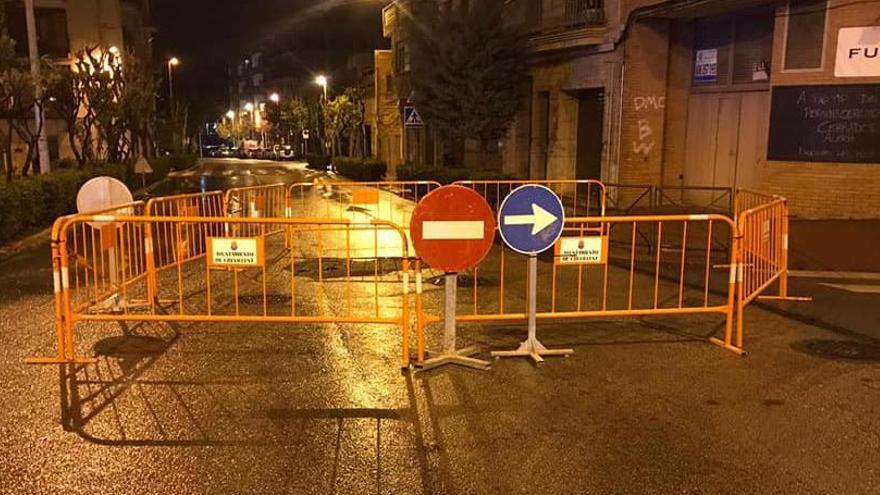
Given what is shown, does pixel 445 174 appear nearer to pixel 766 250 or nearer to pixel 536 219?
pixel 766 250

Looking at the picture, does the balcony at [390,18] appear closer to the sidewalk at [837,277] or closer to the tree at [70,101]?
the tree at [70,101]

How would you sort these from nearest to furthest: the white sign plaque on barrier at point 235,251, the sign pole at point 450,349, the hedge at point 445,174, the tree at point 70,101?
1. the sign pole at point 450,349
2. the white sign plaque on barrier at point 235,251
3. the hedge at point 445,174
4. the tree at point 70,101

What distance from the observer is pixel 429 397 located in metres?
6.07

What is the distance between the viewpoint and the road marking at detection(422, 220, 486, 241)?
6.45m

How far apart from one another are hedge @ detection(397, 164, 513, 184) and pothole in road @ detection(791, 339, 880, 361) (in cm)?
1239

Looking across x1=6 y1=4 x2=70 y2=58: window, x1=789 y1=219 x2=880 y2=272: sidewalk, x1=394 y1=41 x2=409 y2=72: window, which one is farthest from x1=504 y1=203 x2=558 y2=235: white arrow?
x1=6 y1=4 x2=70 y2=58: window

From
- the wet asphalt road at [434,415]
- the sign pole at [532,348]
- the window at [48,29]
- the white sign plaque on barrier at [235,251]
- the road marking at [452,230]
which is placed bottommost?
the wet asphalt road at [434,415]

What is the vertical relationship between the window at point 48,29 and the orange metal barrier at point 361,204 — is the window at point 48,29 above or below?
above

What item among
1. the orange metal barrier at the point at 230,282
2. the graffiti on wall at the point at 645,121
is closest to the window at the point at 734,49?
the graffiti on wall at the point at 645,121

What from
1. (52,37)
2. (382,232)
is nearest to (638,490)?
(382,232)

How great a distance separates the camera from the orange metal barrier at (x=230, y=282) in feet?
23.3

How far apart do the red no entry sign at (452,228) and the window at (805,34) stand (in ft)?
35.3

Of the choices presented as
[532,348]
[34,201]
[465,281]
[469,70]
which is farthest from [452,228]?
[469,70]

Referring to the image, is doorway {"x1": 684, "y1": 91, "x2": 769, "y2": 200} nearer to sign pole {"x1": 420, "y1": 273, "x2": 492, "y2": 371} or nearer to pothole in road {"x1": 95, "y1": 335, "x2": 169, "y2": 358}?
sign pole {"x1": 420, "y1": 273, "x2": 492, "y2": 371}
